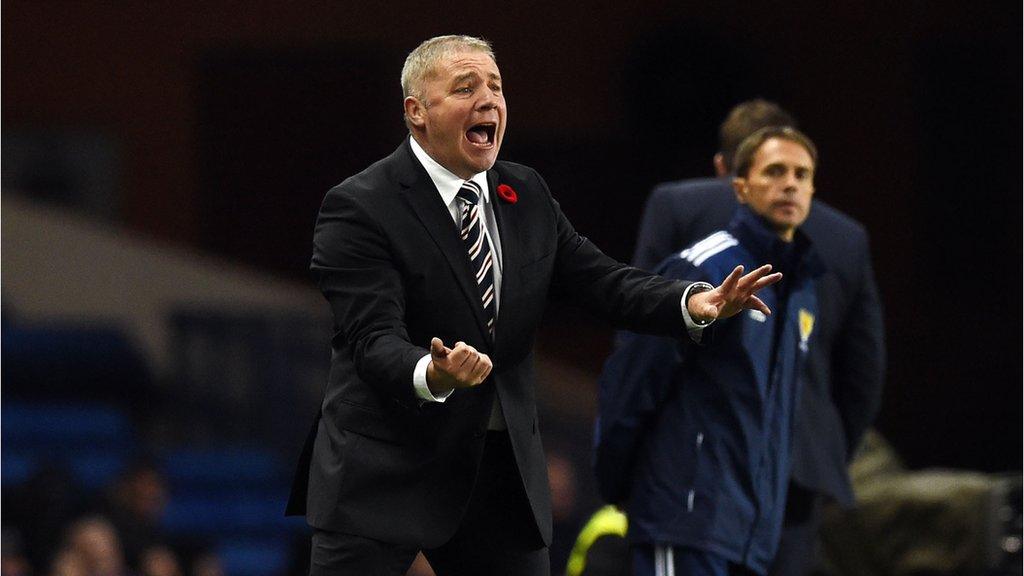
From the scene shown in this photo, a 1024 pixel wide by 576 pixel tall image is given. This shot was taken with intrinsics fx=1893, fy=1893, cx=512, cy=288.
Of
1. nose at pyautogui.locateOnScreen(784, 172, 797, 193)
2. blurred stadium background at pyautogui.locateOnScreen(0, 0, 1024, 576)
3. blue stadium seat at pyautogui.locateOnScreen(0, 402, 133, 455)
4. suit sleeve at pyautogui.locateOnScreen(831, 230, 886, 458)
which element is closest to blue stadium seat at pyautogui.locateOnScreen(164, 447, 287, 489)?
blurred stadium background at pyautogui.locateOnScreen(0, 0, 1024, 576)

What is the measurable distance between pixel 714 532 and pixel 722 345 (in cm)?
37

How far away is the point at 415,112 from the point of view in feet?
9.66

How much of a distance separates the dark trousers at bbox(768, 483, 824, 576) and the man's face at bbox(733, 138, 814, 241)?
0.64 meters

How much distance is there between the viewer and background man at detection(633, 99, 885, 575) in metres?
4.18

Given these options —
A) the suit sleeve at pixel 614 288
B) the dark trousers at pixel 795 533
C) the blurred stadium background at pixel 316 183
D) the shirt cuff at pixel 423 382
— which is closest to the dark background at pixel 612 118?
the blurred stadium background at pixel 316 183

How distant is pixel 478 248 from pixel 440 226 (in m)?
0.07

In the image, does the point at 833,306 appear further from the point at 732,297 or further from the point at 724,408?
the point at 732,297

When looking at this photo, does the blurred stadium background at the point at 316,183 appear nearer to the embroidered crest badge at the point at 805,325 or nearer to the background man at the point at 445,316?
the embroidered crest badge at the point at 805,325

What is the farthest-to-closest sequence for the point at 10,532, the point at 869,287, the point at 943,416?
the point at 943,416
the point at 10,532
the point at 869,287

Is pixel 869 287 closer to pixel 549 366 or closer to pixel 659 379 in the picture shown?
pixel 659 379

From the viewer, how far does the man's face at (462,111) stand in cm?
290

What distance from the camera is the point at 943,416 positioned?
31.7ft

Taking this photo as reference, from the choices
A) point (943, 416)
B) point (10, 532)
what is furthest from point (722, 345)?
point (943, 416)

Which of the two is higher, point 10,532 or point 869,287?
point 869,287
